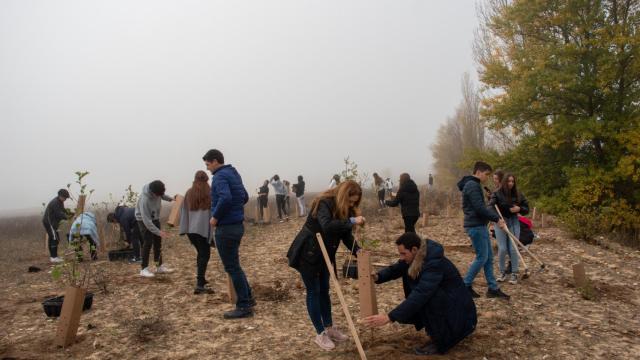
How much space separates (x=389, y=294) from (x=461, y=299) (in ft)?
8.22

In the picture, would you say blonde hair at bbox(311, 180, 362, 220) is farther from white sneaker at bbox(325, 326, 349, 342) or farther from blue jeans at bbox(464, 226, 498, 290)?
blue jeans at bbox(464, 226, 498, 290)

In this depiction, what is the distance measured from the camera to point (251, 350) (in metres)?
4.67

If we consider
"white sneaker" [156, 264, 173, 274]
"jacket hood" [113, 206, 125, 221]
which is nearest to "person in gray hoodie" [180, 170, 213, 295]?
"white sneaker" [156, 264, 173, 274]

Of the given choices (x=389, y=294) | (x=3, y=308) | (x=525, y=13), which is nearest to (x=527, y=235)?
(x=389, y=294)

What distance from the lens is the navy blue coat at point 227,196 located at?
17.0 feet

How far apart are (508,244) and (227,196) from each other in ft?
13.9

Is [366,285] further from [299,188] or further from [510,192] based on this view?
[299,188]

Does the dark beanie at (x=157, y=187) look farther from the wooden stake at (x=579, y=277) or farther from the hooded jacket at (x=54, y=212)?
the wooden stake at (x=579, y=277)

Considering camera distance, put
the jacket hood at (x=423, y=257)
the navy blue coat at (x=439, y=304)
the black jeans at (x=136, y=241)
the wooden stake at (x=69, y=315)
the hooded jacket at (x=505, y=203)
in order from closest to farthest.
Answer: the navy blue coat at (x=439, y=304) → the jacket hood at (x=423, y=257) → the wooden stake at (x=69, y=315) → the hooded jacket at (x=505, y=203) → the black jeans at (x=136, y=241)

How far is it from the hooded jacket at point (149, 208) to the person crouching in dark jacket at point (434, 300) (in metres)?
4.63

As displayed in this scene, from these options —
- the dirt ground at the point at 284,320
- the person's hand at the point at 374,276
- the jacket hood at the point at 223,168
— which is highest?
the jacket hood at the point at 223,168

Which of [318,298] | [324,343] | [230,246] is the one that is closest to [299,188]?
[230,246]

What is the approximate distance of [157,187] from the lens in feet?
24.5

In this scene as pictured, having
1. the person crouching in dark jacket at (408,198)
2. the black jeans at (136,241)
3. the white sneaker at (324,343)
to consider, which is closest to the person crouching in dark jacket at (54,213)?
the black jeans at (136,241)
